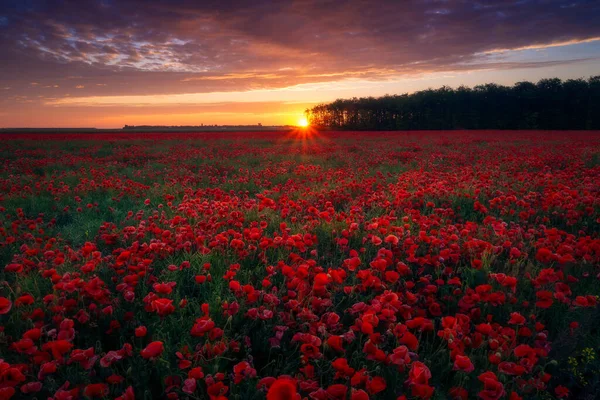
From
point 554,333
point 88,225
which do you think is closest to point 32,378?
point 554,333

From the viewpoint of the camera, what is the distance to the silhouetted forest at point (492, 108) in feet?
131

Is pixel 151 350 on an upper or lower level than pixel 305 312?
upper

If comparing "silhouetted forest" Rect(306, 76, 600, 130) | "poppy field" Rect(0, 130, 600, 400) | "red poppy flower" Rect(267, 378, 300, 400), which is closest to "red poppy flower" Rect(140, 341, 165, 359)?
"poppy field" Rect(0, 130, 600, 400)

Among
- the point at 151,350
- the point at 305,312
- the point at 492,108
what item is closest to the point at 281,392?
the point at 151,350

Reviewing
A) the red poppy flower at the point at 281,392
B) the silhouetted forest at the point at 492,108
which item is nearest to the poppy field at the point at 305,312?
the red poppy flower at the point at 281,392

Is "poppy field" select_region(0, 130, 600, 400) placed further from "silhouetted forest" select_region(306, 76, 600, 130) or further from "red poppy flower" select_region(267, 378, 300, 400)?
"silhouetted forest" select_region(306, 76, 600, 130)

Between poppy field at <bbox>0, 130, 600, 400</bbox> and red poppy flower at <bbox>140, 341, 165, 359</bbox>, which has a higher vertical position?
red poppy flower at <bbox>140, 341, 165, 359</bbox>

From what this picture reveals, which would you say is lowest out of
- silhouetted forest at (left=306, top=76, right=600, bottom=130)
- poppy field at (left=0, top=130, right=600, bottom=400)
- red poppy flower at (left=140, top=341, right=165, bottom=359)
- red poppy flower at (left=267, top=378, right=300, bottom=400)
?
poppy field at (left=0, top=130, right=600, bottom=400)

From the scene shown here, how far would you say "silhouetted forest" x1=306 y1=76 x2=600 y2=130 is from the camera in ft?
131

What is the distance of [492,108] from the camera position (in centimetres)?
4344

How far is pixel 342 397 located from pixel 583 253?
295 centimetres

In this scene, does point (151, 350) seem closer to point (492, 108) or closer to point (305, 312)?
point (305, 312)

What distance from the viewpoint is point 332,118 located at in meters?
56.5

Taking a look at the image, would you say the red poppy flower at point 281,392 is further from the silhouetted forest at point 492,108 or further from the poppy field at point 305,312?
the silhouetted forest at point 492,108
